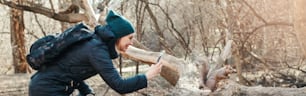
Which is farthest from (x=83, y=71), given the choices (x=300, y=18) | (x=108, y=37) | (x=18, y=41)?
(x=18, y=41)

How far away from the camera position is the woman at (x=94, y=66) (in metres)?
2.56

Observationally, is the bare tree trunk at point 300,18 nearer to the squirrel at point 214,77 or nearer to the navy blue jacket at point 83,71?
the squirrel at point 214,77

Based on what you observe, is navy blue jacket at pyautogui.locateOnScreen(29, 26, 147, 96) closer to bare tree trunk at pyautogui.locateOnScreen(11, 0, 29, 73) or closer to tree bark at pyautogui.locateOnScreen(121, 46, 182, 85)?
tree bark at pyautogui.locateOnScreen(121, 46, 182, 85)

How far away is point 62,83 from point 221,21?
345 inches

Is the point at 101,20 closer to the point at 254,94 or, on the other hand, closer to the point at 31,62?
the point at 254,94

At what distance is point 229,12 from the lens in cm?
1003

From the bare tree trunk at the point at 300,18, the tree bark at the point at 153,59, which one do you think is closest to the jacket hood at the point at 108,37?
the bare tree trunk at the point at 300,18

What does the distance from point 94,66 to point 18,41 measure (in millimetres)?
11397

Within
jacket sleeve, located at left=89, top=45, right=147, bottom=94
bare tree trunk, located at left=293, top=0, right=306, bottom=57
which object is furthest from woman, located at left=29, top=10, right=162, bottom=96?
bare tree trunk, located at left=293, top=0, right=306, bottom=57

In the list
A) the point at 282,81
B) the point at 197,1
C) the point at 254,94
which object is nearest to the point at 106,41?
the point at 254,94

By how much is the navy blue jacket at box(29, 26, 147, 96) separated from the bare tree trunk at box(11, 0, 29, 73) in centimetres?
1054

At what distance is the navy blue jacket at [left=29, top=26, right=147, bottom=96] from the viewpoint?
8.38ft

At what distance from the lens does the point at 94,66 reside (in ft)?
8.39

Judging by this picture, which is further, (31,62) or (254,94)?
Result: (254,94)
